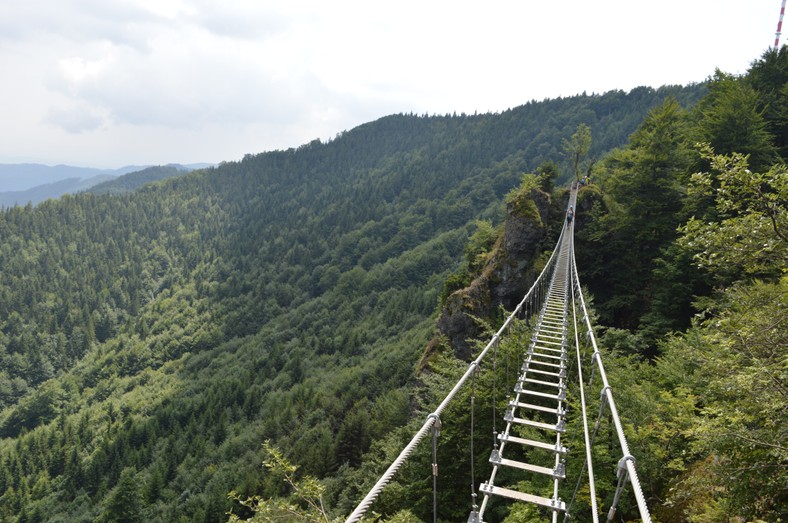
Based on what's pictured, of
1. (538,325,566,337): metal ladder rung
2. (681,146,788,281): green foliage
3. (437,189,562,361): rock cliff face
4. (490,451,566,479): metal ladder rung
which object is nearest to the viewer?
(490,451,566,479): metal ladder rung

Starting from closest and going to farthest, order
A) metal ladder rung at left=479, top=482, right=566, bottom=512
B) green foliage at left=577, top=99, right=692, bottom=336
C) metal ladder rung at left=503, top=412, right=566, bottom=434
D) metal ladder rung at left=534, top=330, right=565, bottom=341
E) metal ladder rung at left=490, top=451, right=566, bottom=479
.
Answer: metal ladder rung at left=479, top=482, right=566, bottom=512
metal ladder rung at left=490, top=451, right=566, bottom=479
metal ladder rung at left=503, top=412, right=566, bottom=434
metal ladder rung at left=534, top=330, right=565, bottom=341
green foliage at left=577, top=99, right=692, bottom=336

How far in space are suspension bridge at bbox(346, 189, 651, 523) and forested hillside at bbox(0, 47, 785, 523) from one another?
1726mm

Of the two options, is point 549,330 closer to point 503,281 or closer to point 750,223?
point 750,223

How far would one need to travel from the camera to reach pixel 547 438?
8.00 m

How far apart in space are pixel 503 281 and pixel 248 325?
12019 centimetres

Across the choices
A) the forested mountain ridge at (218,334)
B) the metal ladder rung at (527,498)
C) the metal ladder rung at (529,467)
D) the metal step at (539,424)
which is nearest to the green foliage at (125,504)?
the forested mountain ridge at (218,334)

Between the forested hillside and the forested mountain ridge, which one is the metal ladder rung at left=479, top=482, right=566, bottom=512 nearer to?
the forested hillside

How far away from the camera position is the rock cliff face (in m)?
22.8

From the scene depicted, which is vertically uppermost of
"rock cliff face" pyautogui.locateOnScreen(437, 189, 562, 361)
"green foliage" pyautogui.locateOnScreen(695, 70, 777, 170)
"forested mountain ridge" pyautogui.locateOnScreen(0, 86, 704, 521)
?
"green foliage" pyautogui.locateOnScreen(695, 70, 777, 170)

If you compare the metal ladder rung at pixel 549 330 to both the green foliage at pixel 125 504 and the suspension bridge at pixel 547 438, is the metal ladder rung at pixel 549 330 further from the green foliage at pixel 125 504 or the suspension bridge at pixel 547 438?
the green foliage at pixel 125 504

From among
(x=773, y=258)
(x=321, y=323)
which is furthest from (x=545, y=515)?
(x=321, y=323)

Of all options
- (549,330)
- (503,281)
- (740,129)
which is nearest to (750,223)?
(549,330)

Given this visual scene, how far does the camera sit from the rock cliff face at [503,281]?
74.8ft

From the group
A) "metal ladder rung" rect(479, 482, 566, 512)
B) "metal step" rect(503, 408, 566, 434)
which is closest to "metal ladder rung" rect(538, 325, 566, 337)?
"metal step" rect(503, 408, 566, 434)
